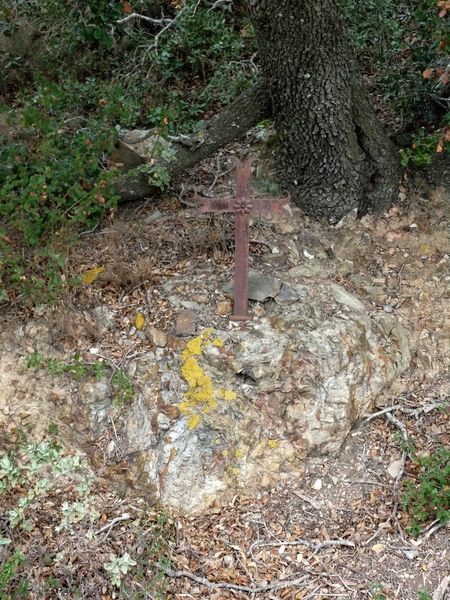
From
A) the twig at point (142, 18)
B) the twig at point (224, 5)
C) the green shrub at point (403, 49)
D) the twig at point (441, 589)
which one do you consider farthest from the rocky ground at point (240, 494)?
the twig at point (224, 5)

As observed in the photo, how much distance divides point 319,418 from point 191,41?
394 cm

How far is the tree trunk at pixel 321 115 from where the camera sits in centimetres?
420

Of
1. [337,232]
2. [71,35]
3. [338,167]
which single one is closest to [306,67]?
[338,167]

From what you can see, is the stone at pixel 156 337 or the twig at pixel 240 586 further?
the stone at pixel 156 337

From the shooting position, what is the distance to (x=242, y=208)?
3.84 metres

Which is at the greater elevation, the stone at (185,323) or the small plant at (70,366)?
the stone at (185,323)

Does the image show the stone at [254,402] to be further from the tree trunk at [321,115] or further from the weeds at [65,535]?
the tree trunk at [321,115]

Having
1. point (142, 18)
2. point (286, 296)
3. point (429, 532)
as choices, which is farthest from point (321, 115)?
point (429, 532)

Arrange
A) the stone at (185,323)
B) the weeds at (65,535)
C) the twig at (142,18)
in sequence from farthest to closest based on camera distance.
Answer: the twig at (142,18), the stone at (185,323), the weeds at (65,535)

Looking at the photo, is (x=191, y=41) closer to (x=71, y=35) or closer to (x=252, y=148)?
(x=71, y=35)

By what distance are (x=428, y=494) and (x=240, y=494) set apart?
1040 millimetres

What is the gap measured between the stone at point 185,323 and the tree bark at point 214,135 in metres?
1.12

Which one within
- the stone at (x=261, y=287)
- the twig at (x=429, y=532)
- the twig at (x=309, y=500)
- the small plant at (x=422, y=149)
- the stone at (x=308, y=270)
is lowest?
the twig at (x=309, y=500)

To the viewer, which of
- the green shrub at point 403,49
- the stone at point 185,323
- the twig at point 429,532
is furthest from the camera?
the green shrub at point 403,49
